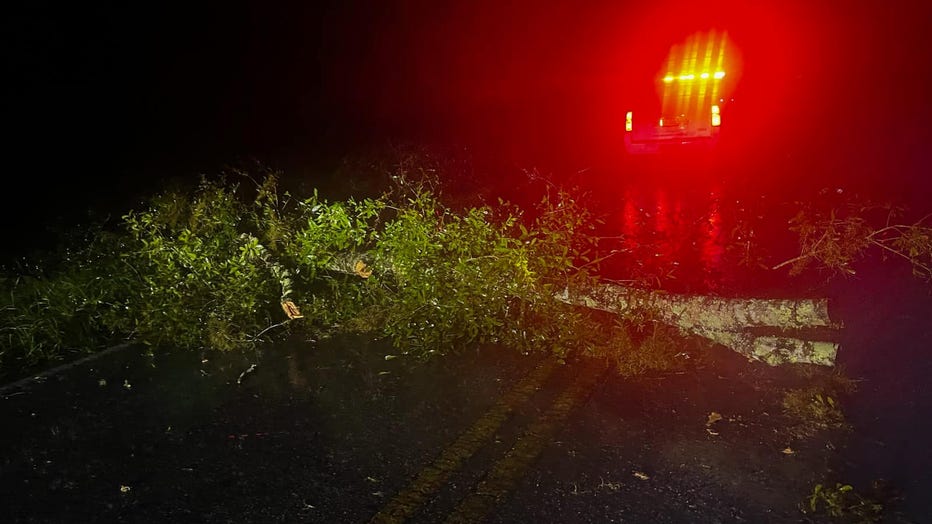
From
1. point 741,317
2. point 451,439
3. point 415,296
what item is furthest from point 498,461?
point 741,317

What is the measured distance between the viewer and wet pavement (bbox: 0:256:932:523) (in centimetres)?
286

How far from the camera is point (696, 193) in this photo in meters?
7.80

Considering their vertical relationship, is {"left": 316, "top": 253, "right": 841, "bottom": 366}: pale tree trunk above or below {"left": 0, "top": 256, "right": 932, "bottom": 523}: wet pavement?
above

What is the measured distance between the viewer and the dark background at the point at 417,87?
9555 millimetres

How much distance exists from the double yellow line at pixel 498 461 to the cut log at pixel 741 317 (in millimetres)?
659

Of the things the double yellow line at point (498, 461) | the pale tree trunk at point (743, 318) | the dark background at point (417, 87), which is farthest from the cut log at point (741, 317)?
the dark background at point (417, 87)

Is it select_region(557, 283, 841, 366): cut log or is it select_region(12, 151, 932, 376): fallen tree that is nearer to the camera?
select_region(557, 283, 841, 366): cut log

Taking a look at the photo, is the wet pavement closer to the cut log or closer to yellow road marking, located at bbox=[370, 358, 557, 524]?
yellow road marking, located at bbox=[370, 358, 557, 524]

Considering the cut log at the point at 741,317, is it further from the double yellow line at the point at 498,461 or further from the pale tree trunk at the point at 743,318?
the double yellow line at the point at 498,461

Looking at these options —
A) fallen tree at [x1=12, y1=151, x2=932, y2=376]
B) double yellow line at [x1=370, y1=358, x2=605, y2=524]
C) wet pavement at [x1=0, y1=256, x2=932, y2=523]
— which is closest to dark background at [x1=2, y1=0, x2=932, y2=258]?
fallen tree at [x1=12, y1=151, x2=932, y2=376]

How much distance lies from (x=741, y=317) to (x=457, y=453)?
2.36m

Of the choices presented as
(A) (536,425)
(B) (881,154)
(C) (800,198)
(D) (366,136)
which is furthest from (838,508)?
(D) (366,136)

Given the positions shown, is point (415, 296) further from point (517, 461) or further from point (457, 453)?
point (517, 461)

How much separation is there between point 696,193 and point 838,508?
5578 mm
